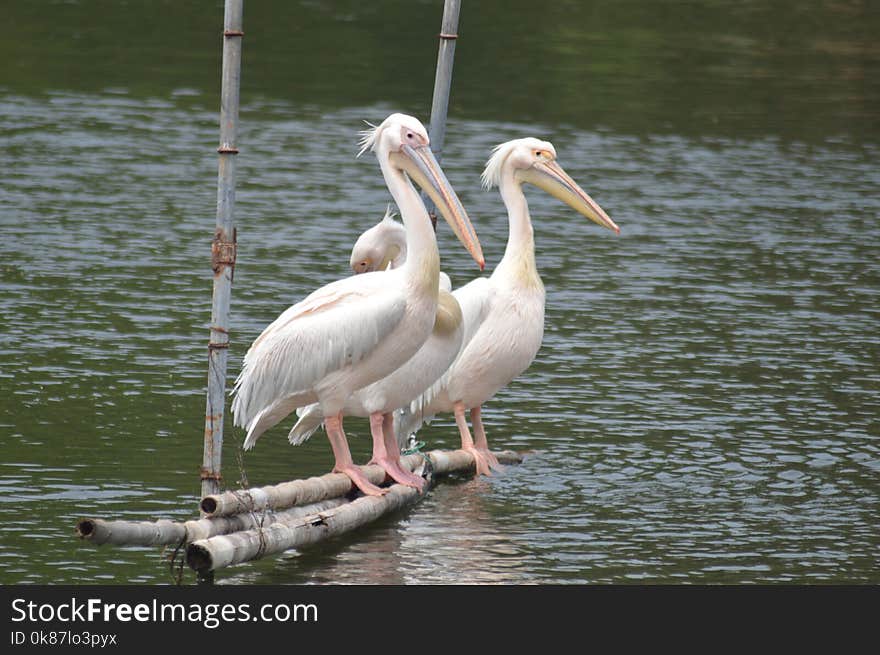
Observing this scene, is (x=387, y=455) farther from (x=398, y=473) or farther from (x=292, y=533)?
(x=292, y=533)

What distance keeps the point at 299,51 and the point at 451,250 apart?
11.5 m

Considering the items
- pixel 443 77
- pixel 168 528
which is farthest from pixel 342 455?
pixel 443 77

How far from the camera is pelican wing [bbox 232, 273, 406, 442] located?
24.5ft

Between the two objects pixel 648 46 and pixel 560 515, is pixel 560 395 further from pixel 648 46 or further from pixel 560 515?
pixel 648 46

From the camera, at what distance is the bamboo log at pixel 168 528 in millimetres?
6113

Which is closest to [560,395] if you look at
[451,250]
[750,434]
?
Answer: [750,434]

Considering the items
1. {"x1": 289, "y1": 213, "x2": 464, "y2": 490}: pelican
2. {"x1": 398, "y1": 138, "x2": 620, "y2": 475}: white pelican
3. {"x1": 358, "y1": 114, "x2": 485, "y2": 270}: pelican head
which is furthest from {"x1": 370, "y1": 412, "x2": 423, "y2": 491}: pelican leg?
{"x1": 358, "y1": 114, "x2": 485, "y2": 270}: pelican head

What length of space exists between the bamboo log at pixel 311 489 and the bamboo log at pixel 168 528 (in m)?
0.04

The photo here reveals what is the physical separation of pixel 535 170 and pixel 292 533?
307cm

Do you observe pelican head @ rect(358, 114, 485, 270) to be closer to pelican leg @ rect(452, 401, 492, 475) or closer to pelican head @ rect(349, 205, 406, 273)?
pelican head @ rect(349, 205, 406, 273)

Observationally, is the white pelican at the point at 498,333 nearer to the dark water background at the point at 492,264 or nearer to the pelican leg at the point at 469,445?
the pelican leg at the point at 469,445

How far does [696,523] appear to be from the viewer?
26.5 ft

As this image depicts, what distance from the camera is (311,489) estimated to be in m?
7.51
